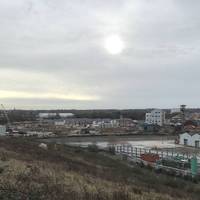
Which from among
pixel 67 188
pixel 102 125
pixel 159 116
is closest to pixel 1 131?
pixel 102 125

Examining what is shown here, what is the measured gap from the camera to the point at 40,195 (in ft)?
34.6

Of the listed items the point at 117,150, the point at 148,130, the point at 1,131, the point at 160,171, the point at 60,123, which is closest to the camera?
the point at 160,171

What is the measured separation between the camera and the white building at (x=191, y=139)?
9359 centimetres

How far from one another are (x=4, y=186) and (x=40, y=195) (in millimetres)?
1007

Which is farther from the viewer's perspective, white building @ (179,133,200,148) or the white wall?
the white wall

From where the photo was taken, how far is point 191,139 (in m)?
95.3

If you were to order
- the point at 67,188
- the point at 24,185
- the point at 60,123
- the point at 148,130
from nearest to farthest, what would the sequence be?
the point at 24,185 < the point at 67,188 < the point at 148,130 < the point at 60,123

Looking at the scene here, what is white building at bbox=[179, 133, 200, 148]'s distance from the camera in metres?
93.6

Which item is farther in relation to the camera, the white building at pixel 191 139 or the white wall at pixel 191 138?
the white wall at pixel 191 138

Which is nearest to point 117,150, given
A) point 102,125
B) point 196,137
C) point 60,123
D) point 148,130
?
point 196,137

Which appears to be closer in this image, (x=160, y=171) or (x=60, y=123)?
(x=160, y=171)

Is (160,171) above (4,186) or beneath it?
beneath

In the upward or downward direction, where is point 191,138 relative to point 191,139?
upward

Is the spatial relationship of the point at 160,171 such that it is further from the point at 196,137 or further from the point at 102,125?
the point at 102,125
